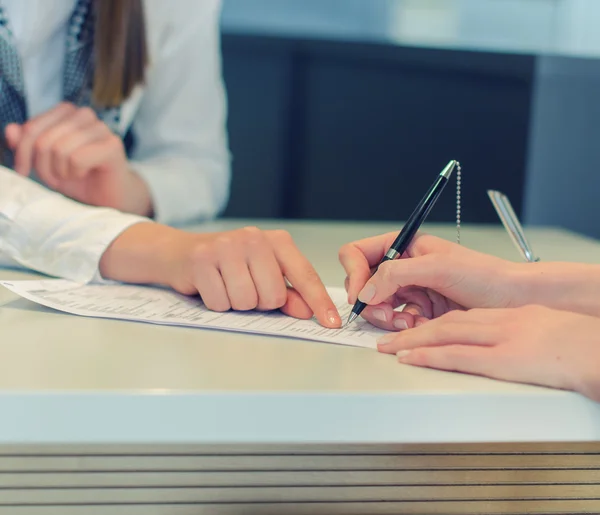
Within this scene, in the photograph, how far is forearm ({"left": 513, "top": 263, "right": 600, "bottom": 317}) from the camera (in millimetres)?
494

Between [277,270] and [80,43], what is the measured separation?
68 cm

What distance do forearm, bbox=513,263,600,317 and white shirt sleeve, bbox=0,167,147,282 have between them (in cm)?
36

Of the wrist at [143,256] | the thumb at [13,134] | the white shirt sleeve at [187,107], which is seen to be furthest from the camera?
the white shirt sleeve at [187,107]

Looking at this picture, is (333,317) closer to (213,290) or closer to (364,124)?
(213,290)

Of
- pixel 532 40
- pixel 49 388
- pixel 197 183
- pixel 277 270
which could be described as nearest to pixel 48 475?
pixel 49 388

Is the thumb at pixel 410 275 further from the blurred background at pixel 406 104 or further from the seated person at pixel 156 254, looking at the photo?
the blurred background at pixel 406 104

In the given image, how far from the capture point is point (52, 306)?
53 cm

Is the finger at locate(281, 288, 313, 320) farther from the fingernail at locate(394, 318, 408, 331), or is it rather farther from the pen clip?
the pen clip

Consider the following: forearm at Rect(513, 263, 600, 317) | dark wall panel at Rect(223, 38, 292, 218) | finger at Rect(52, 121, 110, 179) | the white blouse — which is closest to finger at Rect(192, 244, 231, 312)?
forearm at Rect(513, 263, 600, 317)

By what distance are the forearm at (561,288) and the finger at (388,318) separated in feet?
0.26

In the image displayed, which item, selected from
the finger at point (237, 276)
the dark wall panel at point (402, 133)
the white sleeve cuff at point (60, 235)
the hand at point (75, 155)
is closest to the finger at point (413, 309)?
the finger at point (237, 276)

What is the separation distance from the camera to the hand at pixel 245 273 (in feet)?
1.76

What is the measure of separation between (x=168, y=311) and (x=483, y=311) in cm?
23

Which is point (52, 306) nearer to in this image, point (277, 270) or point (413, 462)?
point (277, 270)
